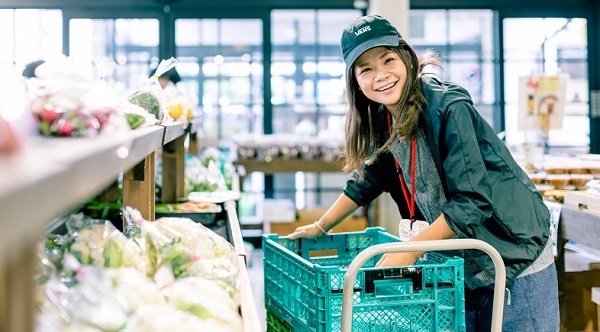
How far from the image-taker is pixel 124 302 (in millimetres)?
1217

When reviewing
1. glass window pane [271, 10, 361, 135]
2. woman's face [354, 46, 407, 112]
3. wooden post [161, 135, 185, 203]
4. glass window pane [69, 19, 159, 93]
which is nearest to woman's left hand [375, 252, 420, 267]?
woman's face [354, 46, 407, 112]

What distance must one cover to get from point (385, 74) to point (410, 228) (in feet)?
1.70

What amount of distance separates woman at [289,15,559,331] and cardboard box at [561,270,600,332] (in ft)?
5.47

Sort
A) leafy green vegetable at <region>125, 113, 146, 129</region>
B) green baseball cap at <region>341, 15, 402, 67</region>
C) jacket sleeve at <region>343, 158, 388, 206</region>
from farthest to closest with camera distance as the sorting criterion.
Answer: jacket sleeve at <region>343, 158, 388, 206</region>
green baseball cap at <region>341, 15, 402, 67</region>
leafy green vegetable at <region>125, 113, 146, 129</region>

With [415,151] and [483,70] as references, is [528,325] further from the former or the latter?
[483,70]

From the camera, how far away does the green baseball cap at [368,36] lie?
6.44 ft

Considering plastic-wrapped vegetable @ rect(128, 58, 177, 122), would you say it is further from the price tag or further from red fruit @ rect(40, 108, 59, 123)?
red fruit @ rect(40, 108, 59, 123)

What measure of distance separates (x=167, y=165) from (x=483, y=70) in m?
5.14

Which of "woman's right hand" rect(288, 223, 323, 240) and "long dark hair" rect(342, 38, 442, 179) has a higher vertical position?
"long dark hair" rect(342, 38, 442, 179)

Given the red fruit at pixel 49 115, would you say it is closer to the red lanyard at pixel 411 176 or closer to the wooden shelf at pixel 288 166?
the red lanyard at pixel 411 176

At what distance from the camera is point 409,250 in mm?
1696

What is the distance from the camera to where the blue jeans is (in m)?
2.02

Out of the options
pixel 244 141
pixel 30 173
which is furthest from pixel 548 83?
pixel 30 173

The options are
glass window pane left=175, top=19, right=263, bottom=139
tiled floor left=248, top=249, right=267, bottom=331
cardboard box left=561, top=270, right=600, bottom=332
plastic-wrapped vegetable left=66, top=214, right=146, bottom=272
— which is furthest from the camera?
glass window pane left=175, top=19, right=263, bottom=139
